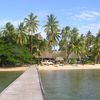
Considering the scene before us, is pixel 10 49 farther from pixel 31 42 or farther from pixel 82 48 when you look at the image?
pixel 82 48

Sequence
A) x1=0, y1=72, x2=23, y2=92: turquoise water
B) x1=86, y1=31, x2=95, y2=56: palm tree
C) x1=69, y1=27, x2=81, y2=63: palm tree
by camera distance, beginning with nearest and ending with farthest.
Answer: x1=0, y1=72, x2=23, y2=92: turquoise water
x1=69, y1=27, x2=81, y2=63: palm tree
x1=86, y1=31, x2=95, y2=56: palm tree

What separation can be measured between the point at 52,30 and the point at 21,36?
31.6 ft

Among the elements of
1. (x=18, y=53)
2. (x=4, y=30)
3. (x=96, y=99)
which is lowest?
(x=96, y=99)

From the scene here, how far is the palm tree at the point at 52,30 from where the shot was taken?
83.2 metres

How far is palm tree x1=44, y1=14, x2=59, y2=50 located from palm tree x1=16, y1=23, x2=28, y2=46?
267 inches

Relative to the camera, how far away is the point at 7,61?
7344 centimetres

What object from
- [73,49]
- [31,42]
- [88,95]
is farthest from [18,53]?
[88,95]

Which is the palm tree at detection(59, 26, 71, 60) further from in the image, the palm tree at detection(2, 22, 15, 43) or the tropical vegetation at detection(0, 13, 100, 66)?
the palm tree at detection(2, 22, 15, 43)

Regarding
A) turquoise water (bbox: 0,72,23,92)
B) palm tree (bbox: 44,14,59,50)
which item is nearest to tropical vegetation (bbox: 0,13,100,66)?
palm tree (bbox: 44,14,59,50)

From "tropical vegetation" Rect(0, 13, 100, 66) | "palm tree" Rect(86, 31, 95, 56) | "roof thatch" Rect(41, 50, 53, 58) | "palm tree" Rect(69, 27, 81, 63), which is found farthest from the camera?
"palm tree" Rect(86, 31, 95, 56)

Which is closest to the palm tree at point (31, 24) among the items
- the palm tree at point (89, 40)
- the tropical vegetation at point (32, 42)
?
the tropical vegetation at point (32, 42)

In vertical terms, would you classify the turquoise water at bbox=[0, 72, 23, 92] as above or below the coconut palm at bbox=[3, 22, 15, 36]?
below

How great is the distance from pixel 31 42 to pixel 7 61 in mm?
10318

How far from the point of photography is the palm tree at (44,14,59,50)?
83.2 meters
